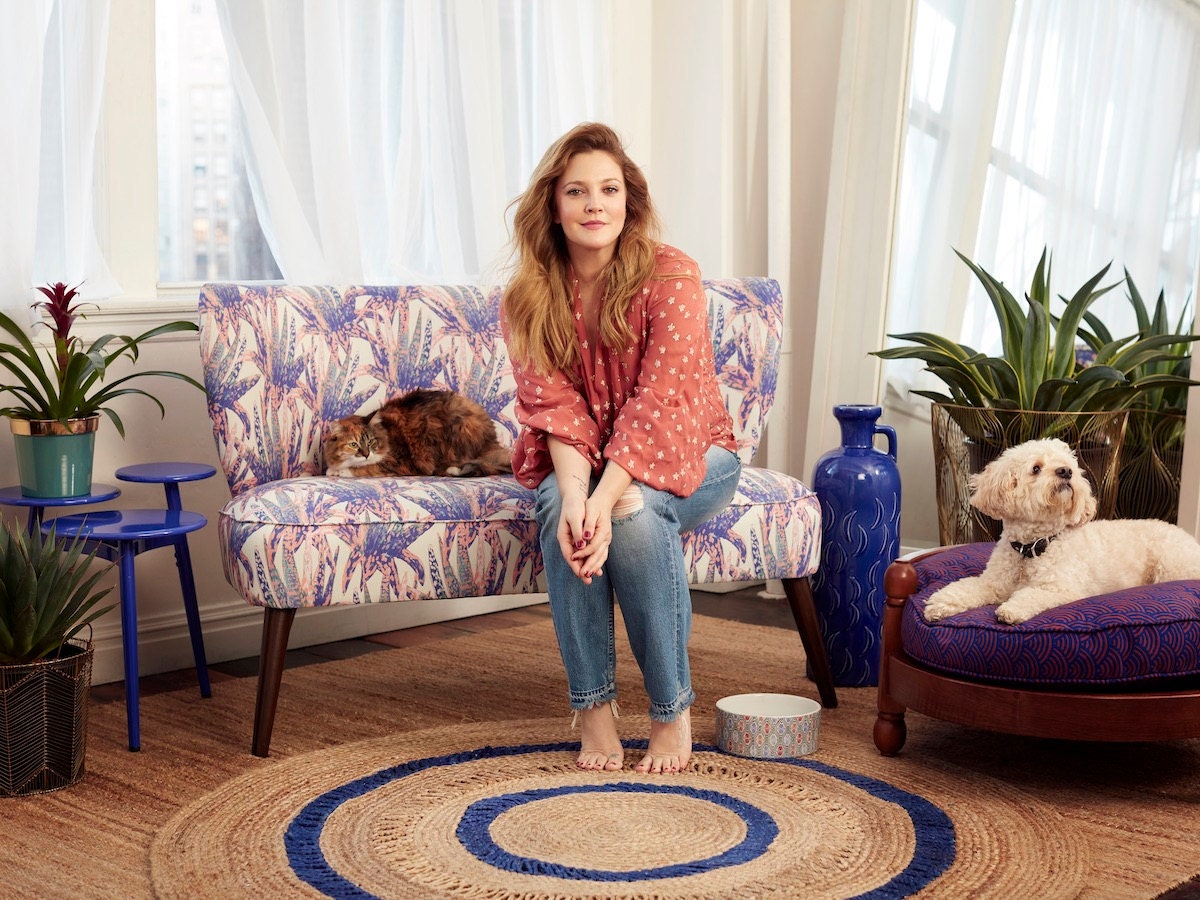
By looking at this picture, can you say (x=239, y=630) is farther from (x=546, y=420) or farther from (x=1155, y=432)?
(x=1155, y=432)

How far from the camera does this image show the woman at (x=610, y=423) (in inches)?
93.6

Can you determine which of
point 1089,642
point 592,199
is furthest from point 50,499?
point 1089,642

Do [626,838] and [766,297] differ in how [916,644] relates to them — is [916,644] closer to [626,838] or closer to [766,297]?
[626,838]

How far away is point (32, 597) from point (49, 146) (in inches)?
47.3

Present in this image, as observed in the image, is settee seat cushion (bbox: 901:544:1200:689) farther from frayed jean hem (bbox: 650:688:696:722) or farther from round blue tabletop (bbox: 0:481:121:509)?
round blue tabletop (bbox: 0:481:121:509)

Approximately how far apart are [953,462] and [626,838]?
1.64m

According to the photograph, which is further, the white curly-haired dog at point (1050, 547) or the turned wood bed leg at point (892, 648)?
the turned wood bed leg at point (892, 648)

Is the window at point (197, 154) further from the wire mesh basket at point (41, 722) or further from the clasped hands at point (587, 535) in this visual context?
the clasped hands at point (587, 535)

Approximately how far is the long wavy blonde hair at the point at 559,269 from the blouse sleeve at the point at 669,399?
0.05 m

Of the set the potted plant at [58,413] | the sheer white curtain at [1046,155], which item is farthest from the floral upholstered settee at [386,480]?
the sheer white curtain at [1046,155]

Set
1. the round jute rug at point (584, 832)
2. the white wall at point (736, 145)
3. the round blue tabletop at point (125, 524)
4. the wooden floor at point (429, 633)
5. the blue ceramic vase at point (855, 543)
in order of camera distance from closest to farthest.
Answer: the round jute rug at point (584, 832)
the round blue tabletop at point (125, 524)
the blue ceramic vase at point (855, 543)
the wooden floor at point (429, 633)
the white wall at point (736, 145)

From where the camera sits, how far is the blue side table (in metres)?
2.65

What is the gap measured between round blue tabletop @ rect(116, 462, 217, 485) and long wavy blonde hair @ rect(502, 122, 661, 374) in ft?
2.46

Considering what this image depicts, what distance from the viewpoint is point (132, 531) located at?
258 cm
